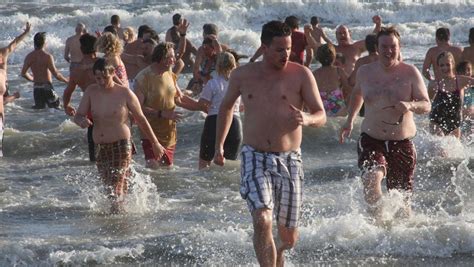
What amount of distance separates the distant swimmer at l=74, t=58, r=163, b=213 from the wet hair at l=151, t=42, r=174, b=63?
44.8 inches

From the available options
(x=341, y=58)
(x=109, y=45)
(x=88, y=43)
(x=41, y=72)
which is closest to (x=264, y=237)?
(x=109, y=45)

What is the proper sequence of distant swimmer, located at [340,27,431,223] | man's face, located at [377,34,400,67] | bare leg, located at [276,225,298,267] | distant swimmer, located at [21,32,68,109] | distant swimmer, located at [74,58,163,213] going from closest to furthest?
bare leg, located at [276,225,298,267] < man's face, located at [377,34,400,67] < distant swimmer, located at [340,27,431,223] < distant swimmer, located at [74,58,163,213] < distant swimmer, located at [21,32,68,109]

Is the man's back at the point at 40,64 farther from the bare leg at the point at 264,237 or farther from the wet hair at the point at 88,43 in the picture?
the bare leg at the point at 264,237

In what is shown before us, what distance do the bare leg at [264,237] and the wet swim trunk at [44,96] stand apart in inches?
393

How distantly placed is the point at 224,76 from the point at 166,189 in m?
1.46

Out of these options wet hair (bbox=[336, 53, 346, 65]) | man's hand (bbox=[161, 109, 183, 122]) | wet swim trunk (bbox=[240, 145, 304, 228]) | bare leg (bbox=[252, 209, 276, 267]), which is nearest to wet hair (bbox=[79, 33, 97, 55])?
man's hand (bbox=[161, 109, 183, 122])

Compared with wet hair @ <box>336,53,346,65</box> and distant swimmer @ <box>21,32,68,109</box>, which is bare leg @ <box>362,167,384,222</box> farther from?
distant swimmer @ <box>21,32,68,109</box>

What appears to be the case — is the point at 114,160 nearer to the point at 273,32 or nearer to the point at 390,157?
the point at 390,157

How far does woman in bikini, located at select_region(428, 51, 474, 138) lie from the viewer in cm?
1072

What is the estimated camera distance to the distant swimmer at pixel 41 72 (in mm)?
14930

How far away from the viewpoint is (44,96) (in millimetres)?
15664

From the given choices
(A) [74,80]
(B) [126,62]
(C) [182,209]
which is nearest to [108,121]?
(C) [182,209]

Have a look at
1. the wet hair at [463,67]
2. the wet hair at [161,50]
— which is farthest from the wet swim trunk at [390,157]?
the wet hair at [463,67]

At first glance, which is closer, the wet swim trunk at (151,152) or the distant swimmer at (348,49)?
the wet swim trunk at (151,152)
